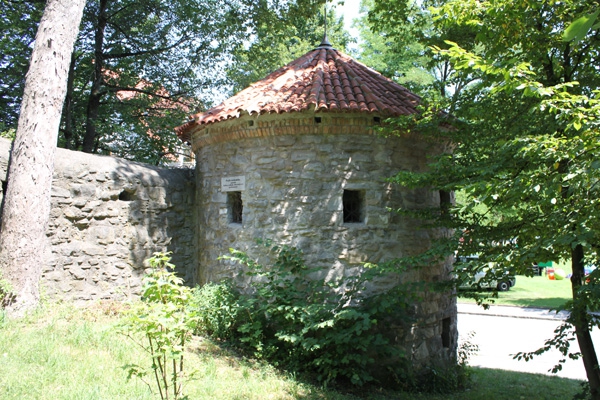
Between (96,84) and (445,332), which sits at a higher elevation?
(96,84)

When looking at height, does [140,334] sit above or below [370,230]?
below

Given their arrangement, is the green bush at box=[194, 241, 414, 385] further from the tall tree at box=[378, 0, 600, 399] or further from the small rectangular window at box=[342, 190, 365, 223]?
the tall tree at box=[378, 0, 600, 399]

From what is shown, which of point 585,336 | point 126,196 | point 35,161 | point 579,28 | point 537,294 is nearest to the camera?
point 579,28

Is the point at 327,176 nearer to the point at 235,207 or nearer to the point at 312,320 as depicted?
the point at 235,207

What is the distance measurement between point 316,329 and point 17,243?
154 inches

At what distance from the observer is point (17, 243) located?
5.92 m

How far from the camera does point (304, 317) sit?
236 inches

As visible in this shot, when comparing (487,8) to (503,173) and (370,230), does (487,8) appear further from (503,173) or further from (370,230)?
(370,230)

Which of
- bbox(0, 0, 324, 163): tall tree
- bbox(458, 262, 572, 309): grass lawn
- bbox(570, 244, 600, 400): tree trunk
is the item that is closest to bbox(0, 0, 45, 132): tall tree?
bbox(0, 0, 324, 163): tall tree

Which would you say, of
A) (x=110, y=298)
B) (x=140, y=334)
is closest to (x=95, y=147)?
(x=110, y=298)

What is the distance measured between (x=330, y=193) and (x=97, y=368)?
12.0 ft

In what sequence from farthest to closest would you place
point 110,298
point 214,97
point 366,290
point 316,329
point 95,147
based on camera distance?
point 214,97
point 95,147
point 110,298
point 366,290
point 316,329

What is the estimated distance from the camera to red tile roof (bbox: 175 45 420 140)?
6520mm

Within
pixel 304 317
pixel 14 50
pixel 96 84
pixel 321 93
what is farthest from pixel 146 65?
pixel 304 317
